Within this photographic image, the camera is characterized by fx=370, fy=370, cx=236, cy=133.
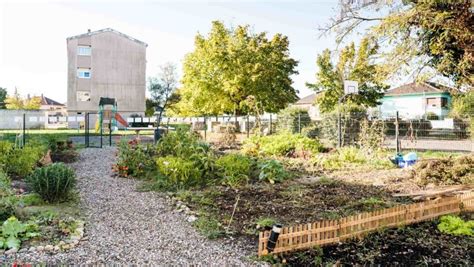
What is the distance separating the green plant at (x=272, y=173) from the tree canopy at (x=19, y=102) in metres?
42.8

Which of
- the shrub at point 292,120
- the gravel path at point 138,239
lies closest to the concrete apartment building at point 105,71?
the shrub at point 292,120

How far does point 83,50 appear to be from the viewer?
30.9m

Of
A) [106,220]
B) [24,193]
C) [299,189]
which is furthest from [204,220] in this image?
[24,193]

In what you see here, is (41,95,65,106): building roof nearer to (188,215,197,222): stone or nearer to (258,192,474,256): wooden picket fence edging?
(188,215,197,222): stone

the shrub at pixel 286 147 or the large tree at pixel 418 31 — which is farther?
the shrub at pixel 286 147

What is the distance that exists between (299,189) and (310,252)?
9.02ft

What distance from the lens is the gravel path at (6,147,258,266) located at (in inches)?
130

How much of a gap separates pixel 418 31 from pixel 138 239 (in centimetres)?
776

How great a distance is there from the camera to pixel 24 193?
19.0 feet

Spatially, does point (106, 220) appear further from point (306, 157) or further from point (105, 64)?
point (105, 64)

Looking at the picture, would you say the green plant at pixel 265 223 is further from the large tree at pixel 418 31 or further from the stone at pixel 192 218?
the large tree at pixel 418 31

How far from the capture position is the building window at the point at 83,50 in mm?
30839

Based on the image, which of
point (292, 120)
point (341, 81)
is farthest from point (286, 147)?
point (341, 81)

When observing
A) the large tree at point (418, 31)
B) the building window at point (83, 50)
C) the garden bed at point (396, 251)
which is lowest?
the garden bed at point (396, 251)
